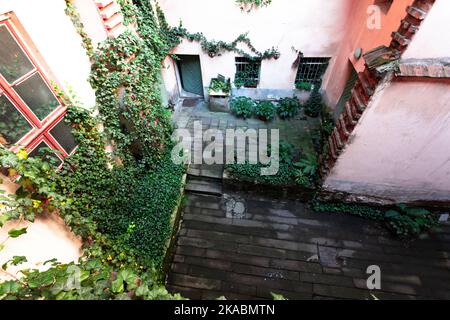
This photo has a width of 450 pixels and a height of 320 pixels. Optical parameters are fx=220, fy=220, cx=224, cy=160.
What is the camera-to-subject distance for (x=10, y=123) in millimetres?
2855

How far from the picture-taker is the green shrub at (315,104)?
26.1 ft

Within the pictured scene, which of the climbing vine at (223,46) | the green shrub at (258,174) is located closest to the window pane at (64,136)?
the green shrub at (258,174)

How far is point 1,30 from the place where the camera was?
270 cm

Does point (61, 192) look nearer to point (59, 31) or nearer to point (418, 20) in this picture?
point (59, 31)

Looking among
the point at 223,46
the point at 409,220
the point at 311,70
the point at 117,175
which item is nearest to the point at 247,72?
the point at 223,46

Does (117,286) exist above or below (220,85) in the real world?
below

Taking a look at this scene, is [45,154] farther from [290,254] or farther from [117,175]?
[290,254]

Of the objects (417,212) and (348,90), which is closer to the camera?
(417,212)

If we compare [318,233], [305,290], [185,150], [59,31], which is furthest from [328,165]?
[59,31]

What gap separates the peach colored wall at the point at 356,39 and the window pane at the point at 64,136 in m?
5.94

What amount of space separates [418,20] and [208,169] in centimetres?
494

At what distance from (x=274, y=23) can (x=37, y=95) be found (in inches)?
248

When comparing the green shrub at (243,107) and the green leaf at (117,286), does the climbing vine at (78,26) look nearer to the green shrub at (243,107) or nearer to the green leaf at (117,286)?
the green leaf at (117,286)

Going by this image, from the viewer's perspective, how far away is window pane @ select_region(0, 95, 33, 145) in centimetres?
275
